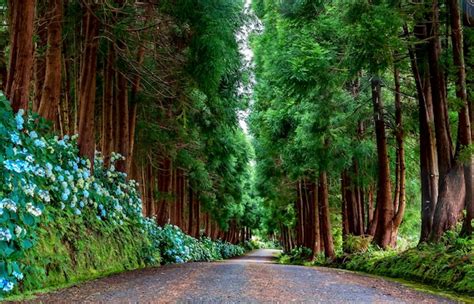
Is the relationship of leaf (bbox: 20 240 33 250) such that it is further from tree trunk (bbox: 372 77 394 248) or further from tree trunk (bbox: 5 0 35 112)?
tree trunk (bbox: 372 77 394 248)

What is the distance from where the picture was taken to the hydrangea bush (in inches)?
186

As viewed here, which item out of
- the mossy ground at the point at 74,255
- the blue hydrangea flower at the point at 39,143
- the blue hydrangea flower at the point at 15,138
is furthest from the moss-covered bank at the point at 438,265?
the blue hydrangea flower at the point at 39,143

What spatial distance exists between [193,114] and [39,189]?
408 inches

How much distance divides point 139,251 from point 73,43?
15.4 feet

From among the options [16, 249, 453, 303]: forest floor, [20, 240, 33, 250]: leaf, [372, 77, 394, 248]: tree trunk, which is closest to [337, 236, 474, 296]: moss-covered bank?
[16, 249, 453, 303]: forest floor

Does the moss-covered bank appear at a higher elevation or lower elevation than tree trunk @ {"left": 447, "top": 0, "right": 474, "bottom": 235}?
lower

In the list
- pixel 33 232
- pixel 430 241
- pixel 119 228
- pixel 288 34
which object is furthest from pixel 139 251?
pixel 288 34

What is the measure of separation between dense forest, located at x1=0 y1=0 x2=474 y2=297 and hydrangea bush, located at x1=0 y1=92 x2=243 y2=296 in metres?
0.03

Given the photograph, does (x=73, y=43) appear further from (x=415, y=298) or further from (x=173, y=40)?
(x=415, y=298)

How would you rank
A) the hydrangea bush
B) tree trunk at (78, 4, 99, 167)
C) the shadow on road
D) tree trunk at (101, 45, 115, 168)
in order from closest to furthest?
the hydrangea bush < tree trunk at (78, 4, 99, 167) < tree trunk at (101, 45, 115, 168) < the shadow on road

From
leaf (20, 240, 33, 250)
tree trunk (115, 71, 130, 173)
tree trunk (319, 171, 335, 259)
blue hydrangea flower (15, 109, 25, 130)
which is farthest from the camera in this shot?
tree trunk (319, 171, 335, 259)

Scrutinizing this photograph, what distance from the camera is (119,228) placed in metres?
9.15

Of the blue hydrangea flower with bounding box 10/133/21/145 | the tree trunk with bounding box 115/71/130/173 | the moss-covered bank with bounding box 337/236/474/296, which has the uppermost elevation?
the tree trunk with bounding box 115/71/130/173

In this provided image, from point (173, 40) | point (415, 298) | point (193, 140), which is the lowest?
point (415, 298)
